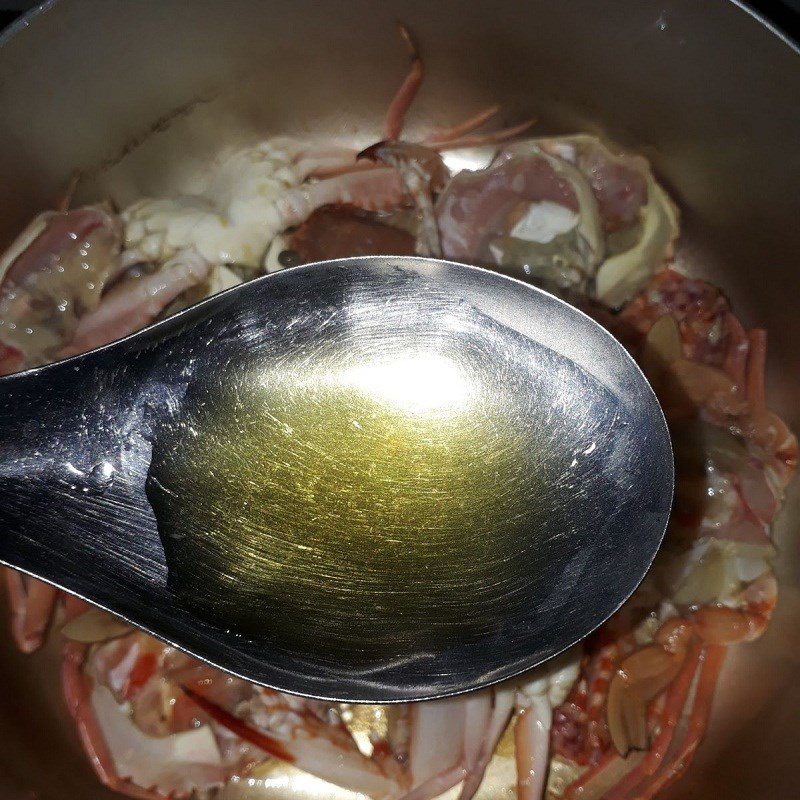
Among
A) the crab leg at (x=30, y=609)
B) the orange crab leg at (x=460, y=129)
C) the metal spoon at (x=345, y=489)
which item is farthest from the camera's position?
the orange crab leg at (x=460, y=129)

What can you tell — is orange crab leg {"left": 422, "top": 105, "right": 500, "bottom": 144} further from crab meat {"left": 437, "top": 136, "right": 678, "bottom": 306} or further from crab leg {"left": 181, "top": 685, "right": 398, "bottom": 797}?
crab leg {"left": 181, "top": 685, "right": 398, "bottom": 797}

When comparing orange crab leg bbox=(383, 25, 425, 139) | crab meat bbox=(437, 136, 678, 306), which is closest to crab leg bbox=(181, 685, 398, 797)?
crab meat bbox=(437, 136, 678, 306)

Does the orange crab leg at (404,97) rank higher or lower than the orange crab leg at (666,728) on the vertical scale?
higher

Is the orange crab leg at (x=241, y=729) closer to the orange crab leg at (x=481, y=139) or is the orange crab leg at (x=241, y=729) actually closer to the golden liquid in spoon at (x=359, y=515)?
the golden liquid in spoon at (x=359, y=515)

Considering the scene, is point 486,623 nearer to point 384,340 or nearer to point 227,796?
point 384,340

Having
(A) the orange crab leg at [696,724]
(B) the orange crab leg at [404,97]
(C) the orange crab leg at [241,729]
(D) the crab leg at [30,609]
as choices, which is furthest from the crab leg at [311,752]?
(B) the orange crab leg at [404,97]

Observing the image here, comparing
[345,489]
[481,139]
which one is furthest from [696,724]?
[481,139]

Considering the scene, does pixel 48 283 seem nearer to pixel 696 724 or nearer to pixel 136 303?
pixel 136 303
